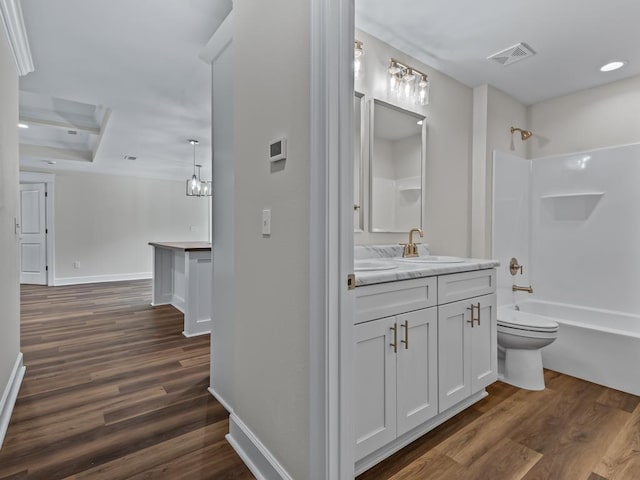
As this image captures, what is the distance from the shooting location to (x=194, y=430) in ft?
5.77

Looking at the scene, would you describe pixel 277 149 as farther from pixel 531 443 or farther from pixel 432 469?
pixel 531 443

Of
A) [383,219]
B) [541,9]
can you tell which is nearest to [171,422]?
[383,219]

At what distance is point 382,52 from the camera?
233 centimetres

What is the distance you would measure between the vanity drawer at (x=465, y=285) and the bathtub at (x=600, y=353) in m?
0.98

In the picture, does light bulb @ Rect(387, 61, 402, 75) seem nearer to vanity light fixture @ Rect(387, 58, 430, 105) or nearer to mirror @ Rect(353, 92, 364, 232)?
vanity light fixture @ Rect(387, 58, 430, 105)

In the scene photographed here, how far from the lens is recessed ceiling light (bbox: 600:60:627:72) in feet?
8.59

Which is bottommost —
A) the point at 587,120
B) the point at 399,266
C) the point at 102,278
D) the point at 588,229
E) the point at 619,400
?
the point at 619,400

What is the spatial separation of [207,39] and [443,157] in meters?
1.98

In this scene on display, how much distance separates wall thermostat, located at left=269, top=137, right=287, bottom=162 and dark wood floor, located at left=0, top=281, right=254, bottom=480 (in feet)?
4.37

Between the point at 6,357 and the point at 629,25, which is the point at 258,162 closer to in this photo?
the point at 6,357

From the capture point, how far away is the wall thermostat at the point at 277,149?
1.27 meters

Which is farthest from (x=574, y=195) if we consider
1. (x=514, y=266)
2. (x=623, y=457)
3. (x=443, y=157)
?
(x=623, y=457)

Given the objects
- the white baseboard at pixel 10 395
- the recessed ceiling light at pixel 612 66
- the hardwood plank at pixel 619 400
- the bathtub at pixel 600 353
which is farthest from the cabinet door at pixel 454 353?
the recessed ceiling light at pixel 612 66

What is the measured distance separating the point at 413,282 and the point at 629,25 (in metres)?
2.28
